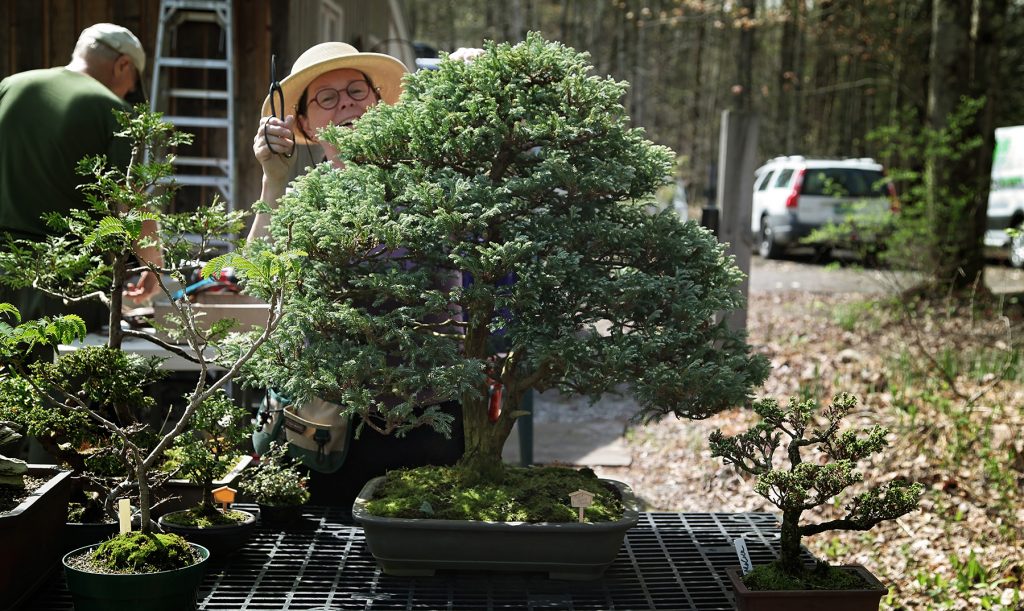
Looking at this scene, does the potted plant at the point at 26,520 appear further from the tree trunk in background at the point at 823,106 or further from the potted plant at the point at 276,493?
the tree trunk in background at the point at 823,106

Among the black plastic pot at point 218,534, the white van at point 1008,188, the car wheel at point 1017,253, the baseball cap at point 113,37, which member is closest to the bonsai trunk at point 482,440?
the black plastic pot at point 218,534

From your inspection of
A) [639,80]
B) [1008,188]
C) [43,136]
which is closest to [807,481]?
[43,136]

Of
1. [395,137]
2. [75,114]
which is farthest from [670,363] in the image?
[75,114]

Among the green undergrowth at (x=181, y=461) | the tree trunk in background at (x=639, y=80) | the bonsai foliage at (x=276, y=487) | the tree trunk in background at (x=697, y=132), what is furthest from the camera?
the tree trunk in background at (x=697, y=132)

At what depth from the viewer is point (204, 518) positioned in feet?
8.75

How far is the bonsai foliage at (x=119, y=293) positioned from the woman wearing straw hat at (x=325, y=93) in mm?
472

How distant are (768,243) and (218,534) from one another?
620 inches

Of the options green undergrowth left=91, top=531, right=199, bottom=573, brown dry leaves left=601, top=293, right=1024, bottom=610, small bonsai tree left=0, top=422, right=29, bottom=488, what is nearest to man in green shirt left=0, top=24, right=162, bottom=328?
small bonsai tree left=0, top=422, right=29, bottom=488

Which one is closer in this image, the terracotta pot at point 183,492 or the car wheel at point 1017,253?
the terracotta pot at point 183,492

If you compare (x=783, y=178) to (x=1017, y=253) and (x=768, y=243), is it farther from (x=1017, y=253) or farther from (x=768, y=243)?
(x=1017, y=253)

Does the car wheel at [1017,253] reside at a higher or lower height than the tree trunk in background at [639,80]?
lower

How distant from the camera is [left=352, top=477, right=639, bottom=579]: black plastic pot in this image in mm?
2439

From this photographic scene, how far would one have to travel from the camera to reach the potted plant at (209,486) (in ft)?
8.45

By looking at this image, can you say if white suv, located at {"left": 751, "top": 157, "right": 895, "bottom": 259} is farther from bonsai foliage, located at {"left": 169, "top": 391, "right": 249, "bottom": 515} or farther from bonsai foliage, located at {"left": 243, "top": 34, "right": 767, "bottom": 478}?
bonsai foliage, located at {"left": 169, "top": 391, "right": 249, "bottom": 515}
